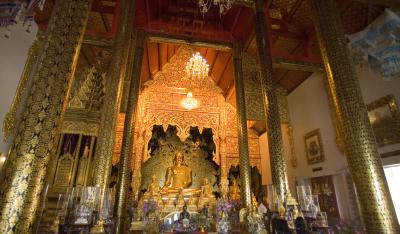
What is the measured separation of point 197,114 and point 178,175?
8.87 feet

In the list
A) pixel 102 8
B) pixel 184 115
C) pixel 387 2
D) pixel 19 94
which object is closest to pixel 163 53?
pixel 184 115

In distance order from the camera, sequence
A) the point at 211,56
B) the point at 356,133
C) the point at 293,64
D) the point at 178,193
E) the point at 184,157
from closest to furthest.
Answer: the point at 356,133 → the point at 293,64 → the point at 178,193 → the point at 211,56 → the point at 184,157

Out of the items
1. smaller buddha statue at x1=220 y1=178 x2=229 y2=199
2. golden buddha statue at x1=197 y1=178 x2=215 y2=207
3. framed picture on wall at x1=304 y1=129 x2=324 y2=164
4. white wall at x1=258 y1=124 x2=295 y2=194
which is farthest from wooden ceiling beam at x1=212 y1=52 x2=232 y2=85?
golden buddha statue at x1=197 y1=178 x2=215 y2=207

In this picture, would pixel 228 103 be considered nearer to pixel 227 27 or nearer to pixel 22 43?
pixel 227 27

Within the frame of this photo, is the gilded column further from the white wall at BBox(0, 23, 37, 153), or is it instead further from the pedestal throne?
the white wall at BBox(0, 23, 37, 153)

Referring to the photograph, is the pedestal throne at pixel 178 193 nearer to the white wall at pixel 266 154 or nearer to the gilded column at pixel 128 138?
the gilded column at pixel 128 138

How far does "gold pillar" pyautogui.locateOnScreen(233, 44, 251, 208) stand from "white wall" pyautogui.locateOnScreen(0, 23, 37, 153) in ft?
18.0

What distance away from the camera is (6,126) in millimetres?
4203

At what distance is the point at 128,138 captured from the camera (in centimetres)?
567

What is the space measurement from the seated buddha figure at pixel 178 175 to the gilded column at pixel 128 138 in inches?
143

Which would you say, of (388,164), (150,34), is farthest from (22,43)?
(388,164)

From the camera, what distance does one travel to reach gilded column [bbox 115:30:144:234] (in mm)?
5033

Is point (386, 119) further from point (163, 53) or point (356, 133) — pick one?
point (163, 53)

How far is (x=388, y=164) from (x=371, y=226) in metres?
2.68
